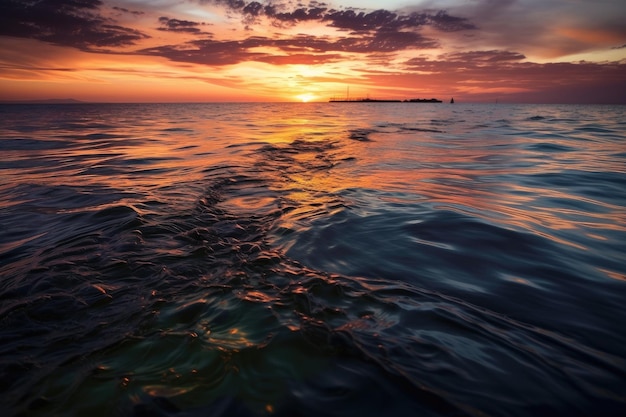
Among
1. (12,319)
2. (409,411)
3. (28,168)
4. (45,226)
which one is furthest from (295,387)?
(28,168)

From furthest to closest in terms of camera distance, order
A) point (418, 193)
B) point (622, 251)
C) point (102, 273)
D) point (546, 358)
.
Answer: point (418, 193) < point (622, 251) < point (102, 273) < point (546, 358)

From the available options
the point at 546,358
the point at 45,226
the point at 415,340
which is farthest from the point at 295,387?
the point at 45,226

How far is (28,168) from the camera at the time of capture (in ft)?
35.5

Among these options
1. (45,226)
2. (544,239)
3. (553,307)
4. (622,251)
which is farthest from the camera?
(45,226)

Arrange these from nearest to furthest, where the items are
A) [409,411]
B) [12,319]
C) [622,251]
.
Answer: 1. [409,411]
2. [12,319]
3. [622,251]

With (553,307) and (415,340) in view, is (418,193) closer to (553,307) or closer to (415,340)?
(553,307)

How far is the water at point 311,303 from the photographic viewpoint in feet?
6.93

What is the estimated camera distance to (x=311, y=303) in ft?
10.2

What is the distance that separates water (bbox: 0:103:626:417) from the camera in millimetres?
2113

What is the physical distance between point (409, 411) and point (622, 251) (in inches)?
184

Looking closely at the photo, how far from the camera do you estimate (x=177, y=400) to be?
202cm

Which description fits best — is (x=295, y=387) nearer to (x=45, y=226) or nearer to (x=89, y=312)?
(x=89, y=312)

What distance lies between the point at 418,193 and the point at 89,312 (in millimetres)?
6571

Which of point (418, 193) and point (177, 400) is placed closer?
point (177, 400)
